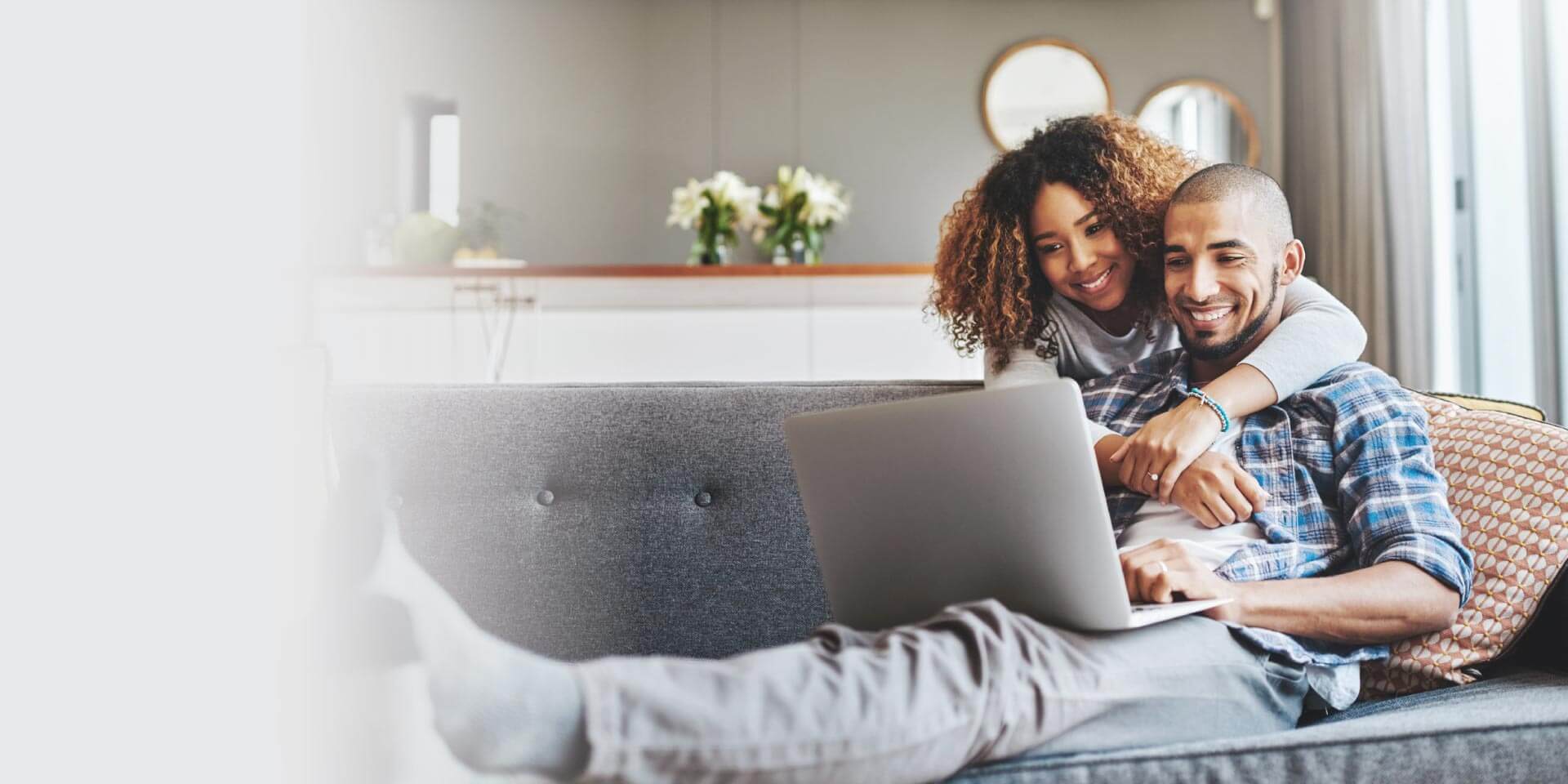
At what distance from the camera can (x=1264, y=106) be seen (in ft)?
15.3

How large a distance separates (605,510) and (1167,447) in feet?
2.34

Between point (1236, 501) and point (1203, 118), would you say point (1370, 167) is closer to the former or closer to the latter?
point (1203, 118)

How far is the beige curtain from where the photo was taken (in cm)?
344

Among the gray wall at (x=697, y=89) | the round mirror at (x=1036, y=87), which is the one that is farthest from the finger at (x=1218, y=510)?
the round mirror at (x=1036, y=87)

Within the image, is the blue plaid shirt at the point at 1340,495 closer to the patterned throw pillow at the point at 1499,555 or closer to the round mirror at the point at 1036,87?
the patterned throw pillow at the point at 1499,555

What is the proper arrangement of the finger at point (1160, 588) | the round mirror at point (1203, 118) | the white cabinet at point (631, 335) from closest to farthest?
1. the finger at point (1160, 588)
2. the white cabinet at point (631, 335)
3. the round mirror at point (1203, 118)

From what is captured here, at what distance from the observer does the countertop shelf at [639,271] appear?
12.4 feet

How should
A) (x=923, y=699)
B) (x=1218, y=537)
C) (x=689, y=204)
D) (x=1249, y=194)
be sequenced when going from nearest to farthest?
(x=923, y=699)
(x=1218, y=537)
(x=1249, y=194)
(x=689, y=204)

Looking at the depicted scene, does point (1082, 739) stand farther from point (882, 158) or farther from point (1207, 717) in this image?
point (882, 158)

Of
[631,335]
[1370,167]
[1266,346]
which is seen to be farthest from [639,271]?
[1266,346]

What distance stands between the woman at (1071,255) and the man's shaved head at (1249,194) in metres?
0.11

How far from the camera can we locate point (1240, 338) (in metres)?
1.35

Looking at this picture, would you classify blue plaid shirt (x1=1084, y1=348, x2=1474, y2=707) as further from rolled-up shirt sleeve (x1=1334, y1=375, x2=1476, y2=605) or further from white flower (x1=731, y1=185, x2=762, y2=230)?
white flower (x1=731, y1=185, x2=762, y2=230)

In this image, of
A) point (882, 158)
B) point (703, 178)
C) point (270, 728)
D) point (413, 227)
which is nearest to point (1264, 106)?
point (882, 158)
